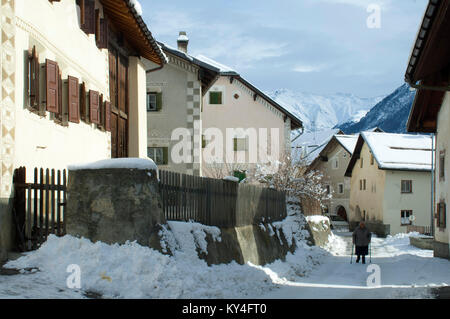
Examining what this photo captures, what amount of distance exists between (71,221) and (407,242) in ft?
93.8

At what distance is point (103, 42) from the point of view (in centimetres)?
1797

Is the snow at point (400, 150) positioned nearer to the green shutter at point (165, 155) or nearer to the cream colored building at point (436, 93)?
the green shutter at point (165, 155)

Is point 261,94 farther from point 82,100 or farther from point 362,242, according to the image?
point 82,100

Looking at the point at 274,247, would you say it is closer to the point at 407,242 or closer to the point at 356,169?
the point at 407,242

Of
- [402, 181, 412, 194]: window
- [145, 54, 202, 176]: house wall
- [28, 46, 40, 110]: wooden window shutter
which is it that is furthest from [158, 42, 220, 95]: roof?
[402, 181, 412, 194]: window

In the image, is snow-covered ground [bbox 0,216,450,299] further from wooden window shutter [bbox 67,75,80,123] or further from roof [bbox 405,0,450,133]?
roof [bbox 405,0,450,133]

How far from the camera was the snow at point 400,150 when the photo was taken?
46.4 m

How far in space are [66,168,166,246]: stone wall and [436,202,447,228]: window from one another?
16.2 meters

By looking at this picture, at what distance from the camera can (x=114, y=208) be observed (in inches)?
411

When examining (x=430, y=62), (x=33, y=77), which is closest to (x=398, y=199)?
(x=430, y=62)

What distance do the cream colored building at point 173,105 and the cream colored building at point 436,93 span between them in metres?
10.7

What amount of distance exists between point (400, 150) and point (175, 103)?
77.5 ft

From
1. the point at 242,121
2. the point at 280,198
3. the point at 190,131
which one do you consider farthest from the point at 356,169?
the point at 280,198

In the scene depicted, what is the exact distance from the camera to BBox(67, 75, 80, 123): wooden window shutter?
47.0ft
